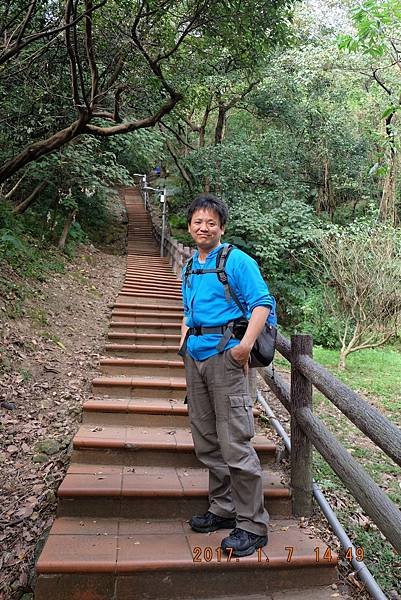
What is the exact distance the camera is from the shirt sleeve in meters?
2.39

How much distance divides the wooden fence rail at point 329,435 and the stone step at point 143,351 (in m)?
2.40

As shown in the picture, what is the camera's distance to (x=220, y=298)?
2.49m

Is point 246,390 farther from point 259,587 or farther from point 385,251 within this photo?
point 385,251

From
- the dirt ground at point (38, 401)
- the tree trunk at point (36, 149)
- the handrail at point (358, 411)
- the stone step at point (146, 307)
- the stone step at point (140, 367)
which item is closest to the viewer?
the handrail at point (358, 411)

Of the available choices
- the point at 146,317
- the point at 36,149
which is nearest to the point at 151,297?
the point at 146,317

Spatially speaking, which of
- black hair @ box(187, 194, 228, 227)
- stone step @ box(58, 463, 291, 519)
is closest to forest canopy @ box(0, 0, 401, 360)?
black hair @ box(187, 194, 228, 227)

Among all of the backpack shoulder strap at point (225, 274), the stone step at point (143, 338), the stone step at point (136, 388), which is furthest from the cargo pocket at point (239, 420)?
the stone step at point (143, 338)

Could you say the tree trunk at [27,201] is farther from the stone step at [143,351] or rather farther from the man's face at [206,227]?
the man's face at [206,227]

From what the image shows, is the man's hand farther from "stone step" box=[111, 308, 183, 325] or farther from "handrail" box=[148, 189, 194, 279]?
"handrail" box=[148, 189, 194, 279]

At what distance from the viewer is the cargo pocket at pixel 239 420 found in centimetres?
246

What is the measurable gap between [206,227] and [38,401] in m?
2.96

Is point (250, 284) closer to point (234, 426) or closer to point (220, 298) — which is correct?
point (220, 298)

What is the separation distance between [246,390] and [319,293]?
9.58 m

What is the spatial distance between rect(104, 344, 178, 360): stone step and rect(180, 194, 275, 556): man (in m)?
3.13
